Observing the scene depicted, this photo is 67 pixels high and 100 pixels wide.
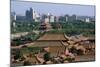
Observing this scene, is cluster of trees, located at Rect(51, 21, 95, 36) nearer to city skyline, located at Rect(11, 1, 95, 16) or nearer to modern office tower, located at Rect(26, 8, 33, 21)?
city skyline, located at Rect(11, 1, 95, 16)

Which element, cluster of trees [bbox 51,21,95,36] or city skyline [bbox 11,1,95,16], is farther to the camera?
cluster of trees [bbox 51,21,95,36]

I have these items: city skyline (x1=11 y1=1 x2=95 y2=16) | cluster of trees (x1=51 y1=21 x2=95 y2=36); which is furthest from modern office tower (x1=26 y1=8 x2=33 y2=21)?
cluster of trees (x1=51 y1=21 x2=95 y2=36)

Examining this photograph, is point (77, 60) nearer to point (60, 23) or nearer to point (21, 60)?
point (60, 23)

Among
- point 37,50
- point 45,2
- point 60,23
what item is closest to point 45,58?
point 37,50

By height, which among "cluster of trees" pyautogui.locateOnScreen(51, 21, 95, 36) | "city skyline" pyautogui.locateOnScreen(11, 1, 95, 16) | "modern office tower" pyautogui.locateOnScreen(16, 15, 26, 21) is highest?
"city skyline" pyautogui.locateOnScreen(11, 1, 95, 16)

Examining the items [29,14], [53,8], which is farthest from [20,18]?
[53,8]

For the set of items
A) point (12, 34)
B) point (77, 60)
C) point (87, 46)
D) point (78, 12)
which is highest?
point (78, 12)

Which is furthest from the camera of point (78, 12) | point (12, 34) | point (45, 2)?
point (78, 12)

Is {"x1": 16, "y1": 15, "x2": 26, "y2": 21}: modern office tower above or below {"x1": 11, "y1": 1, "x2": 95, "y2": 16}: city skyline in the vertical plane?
below
